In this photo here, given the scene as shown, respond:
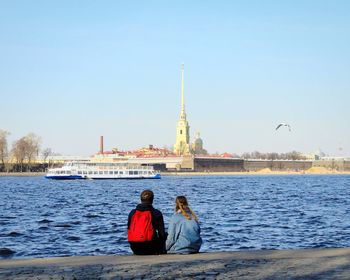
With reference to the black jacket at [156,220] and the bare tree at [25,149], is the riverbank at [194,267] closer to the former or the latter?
the black jacket at [156,220]

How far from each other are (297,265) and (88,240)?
36.6ft

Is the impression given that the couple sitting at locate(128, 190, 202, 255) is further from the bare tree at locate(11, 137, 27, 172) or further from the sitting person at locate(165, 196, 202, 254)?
the bare tree at locate(11, 137, 27, 172)

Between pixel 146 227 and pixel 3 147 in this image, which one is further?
pixel 3 147

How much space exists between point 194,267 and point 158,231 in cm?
174

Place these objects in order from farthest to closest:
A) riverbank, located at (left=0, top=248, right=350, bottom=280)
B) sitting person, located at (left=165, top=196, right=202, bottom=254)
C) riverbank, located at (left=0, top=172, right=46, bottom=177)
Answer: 1. riverbank, located at (left=0, top=172, right=46, bottom=177)
2. sitting person, located at (left=165, top=196, right=202, bottom=254)
3. riverbank, located at (left=0, top=248, right=350, bottom=280)

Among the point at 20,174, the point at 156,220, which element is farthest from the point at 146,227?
the point at 20,174

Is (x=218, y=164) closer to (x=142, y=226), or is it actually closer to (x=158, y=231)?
(x=158, y=231)

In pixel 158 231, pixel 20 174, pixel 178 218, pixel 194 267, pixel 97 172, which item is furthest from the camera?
pixel 20 174

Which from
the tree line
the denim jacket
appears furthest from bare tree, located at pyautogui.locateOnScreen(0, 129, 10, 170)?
the denim jacket

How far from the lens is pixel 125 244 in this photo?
17.8m

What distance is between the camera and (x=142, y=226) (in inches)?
395

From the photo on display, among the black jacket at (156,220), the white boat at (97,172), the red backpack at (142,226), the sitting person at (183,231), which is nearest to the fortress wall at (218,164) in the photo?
the white boat at (97,172)

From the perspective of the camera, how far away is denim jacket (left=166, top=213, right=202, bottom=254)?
10383 millimetres

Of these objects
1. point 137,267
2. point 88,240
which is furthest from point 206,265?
point 88,240
